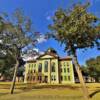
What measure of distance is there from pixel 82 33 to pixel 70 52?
3.87 m

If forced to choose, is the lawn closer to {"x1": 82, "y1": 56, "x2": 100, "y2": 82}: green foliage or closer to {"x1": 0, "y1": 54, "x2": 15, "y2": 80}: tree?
{"x1": 0, "y1": 54, "x2": 15, "y2": 80}: tree

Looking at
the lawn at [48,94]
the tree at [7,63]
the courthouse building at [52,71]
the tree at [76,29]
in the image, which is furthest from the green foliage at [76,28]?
the courthouse building at [52,71]

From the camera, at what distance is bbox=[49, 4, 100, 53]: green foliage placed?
24.0m

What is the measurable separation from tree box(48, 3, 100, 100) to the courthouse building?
52.3 meters

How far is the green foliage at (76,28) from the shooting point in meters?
24.0

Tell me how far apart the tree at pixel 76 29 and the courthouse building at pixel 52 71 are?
52.3m

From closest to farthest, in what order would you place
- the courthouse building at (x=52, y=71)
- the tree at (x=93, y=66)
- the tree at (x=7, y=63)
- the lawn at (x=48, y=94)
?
the lawn at (x=48, y=94) < the tree at (x=7, y=63) < the courthouse building at (x=52, y=71) < the tree at (x=93, y=66)

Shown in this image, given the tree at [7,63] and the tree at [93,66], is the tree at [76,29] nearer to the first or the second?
the tree at [7,63]

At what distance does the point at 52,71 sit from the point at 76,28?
57.3 metres

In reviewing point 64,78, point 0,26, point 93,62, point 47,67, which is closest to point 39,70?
point 47,67

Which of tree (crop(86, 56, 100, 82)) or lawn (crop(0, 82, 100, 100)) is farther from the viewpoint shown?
tree (crop(86, 56, 100, 82))

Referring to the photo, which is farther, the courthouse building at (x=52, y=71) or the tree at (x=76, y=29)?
the courthouse building at (x=52, y=71)

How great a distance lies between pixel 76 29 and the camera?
2391cm

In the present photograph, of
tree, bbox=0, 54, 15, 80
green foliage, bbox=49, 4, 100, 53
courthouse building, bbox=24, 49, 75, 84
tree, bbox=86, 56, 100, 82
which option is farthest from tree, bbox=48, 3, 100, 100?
tree, bbox=86, 56, 100, 82
